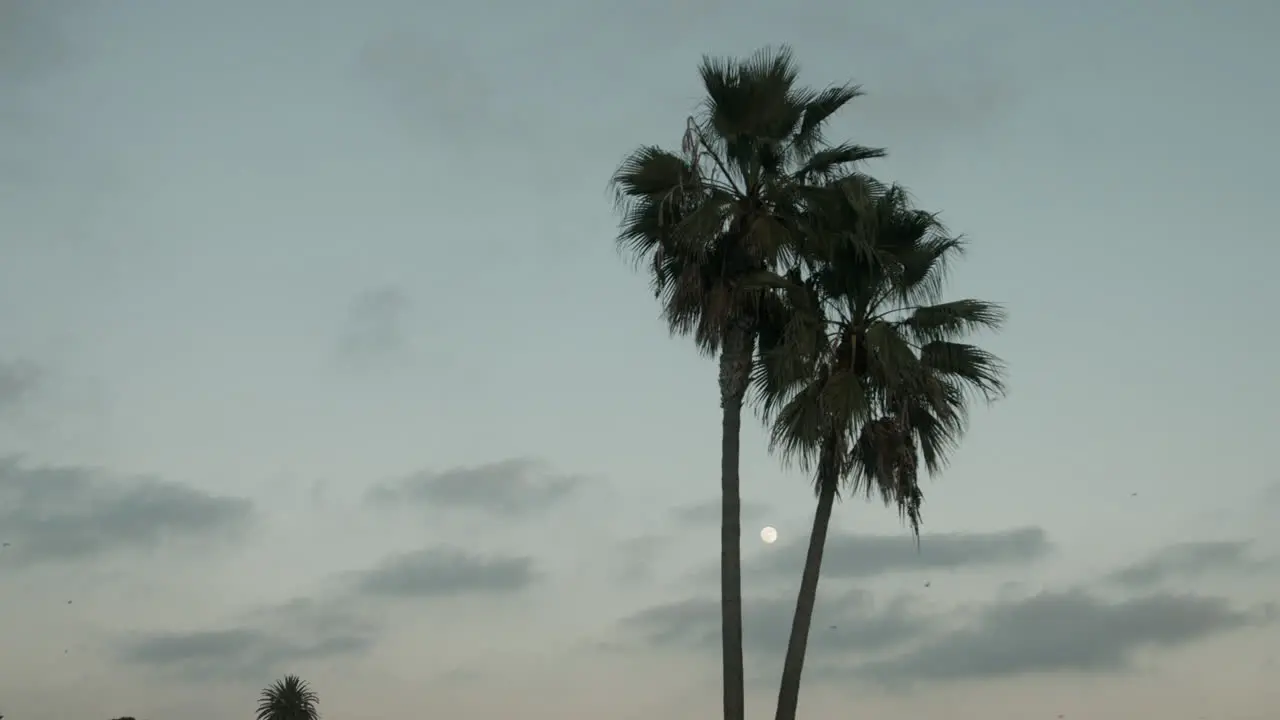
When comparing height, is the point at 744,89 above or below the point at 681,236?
above

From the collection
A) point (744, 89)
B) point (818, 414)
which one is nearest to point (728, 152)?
point (744, 89)

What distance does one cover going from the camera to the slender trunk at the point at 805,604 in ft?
100

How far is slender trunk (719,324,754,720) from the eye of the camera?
3066cm

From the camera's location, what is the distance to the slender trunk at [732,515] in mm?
30656

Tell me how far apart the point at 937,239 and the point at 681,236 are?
557 centimetres

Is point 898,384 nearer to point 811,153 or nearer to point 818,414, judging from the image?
point 818,414

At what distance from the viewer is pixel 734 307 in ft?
105

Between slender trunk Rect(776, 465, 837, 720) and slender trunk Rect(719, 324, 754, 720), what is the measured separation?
0.92 m

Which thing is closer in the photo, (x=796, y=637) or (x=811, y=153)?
(x=796, y=637)

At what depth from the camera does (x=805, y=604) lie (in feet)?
102

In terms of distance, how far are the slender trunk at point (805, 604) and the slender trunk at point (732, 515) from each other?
36.2 inches

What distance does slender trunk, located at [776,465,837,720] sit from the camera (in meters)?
30.6

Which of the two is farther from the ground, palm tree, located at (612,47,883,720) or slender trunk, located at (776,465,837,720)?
palm tree, located at (612,47,883,720)

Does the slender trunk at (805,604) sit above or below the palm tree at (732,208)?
below
